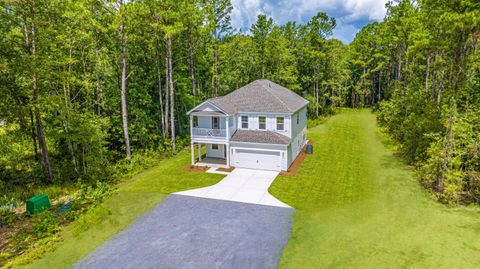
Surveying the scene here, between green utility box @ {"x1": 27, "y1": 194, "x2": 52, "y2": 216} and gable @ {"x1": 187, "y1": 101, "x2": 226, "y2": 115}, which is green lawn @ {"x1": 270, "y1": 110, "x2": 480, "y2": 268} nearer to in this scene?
gable @ {"x1": 187, "y1": 101, "x2": 226, "y2": 115}

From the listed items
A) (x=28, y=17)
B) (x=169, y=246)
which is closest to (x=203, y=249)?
(x=169, y=246)

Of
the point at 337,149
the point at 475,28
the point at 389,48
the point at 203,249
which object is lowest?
the point at 203,249

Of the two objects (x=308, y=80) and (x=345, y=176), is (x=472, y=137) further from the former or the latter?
(x=308, y=80)

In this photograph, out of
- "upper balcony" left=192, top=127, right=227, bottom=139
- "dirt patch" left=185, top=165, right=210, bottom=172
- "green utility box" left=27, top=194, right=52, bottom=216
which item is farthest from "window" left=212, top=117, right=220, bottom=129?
"green utility box" left=27, top=194, right=52, bottom=216

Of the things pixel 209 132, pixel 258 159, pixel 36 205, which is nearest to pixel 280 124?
pixel 258 159

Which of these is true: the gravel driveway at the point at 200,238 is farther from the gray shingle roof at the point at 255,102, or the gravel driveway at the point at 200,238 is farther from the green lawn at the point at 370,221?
the gray shingle roof at the point at 255,102

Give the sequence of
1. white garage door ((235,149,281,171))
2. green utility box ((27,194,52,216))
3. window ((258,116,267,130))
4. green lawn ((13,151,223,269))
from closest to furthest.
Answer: green lawn ((13,151,223,269))
green utility box ((27,194,52,216))
white garage door ((235,149,281,171))
window ((258,116,267,130))

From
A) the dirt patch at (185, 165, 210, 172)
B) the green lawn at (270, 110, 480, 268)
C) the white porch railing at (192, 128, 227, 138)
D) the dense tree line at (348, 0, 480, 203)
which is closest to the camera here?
the green lawn at (270, 110, 480, 268)

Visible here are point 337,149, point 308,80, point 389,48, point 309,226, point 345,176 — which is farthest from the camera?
point 389,48

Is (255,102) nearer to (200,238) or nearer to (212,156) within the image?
(212,156)
